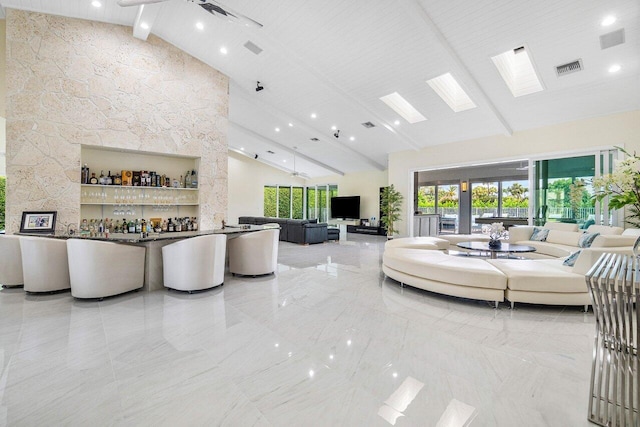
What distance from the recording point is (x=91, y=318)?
10.4ft

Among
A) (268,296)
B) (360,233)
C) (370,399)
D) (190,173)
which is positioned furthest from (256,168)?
(370,399)

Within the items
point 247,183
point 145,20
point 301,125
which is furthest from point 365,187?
point 145,20

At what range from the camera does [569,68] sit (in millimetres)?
5059

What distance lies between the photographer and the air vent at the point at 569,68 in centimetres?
492

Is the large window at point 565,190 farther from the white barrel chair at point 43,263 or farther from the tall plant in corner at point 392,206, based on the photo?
the white barrel chair at point 43,263

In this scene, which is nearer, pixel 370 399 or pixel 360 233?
pixel 370 399

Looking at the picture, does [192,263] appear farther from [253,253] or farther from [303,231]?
[303,231]

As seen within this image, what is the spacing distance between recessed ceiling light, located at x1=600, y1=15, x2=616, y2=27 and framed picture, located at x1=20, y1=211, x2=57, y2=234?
27.2 feet

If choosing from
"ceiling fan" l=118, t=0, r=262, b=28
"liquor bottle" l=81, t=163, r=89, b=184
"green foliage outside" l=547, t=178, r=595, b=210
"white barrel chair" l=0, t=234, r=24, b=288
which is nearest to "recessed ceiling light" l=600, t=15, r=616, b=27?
"green foliage outside" l=547, t=178, r=595, b=210

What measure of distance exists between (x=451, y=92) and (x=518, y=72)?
51.3 inches

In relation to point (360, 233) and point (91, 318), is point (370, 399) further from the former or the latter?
point (360, 233)

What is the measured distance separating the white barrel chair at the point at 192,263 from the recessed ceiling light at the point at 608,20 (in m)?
5.97

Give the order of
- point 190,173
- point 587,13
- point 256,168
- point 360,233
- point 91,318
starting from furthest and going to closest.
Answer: point 256,168
point 360,233
point 190,173
point 587,13
point 91,318

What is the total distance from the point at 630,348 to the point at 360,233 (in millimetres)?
11460
